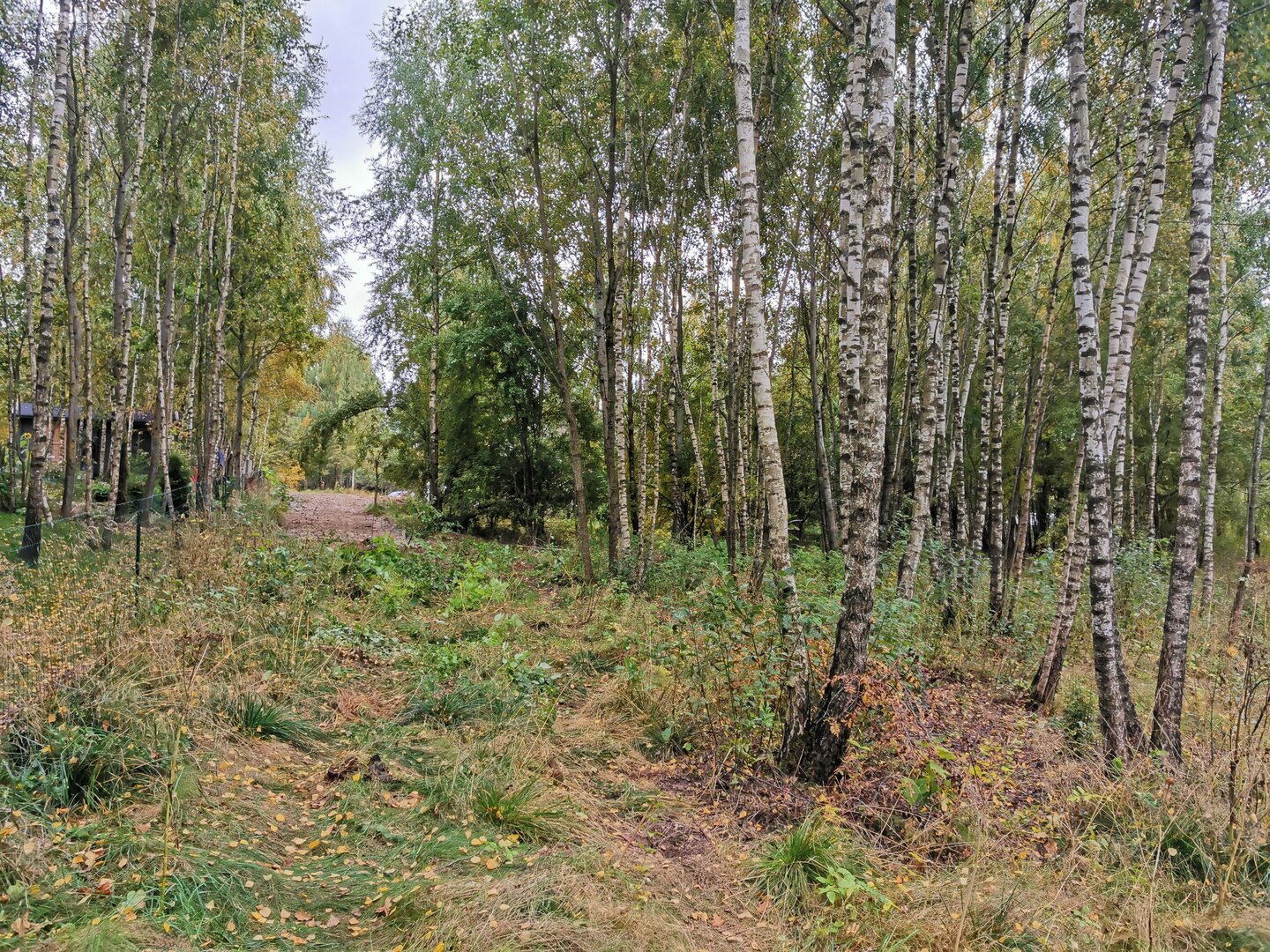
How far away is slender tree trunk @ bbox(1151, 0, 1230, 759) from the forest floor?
0.71 m

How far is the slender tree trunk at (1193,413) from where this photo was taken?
4551mm

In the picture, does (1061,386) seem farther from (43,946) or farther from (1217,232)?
(43,946)

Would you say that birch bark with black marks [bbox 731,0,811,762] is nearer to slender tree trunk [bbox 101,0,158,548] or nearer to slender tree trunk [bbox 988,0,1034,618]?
slender tree trunk [bbox 988,0,1034,618]

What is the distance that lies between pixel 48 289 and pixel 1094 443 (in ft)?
36.3

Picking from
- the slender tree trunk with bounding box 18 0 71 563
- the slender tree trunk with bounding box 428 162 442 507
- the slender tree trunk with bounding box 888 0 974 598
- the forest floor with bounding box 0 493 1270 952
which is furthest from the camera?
the slender tree trunk with bounding box 428 162 442 507

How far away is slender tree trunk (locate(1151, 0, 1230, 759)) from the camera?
455 centimetres

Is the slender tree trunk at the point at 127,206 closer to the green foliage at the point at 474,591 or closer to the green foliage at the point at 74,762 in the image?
the green foliage at the point at 474,591

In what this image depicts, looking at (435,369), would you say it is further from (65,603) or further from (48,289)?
(65,603)

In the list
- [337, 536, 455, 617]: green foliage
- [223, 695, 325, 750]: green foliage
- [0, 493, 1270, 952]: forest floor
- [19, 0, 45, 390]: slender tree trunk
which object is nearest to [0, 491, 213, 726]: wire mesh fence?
[0, 493, 1270, 952]: forest floor

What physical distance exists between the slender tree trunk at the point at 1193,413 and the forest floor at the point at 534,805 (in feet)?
2.32

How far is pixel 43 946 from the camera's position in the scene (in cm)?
222

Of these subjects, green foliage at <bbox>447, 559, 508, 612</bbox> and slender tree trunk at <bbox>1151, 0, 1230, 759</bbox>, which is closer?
slender tree trunk at <bbox>1151, 0, 1230, 759</bbox>

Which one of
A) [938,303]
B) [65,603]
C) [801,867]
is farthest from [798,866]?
[938,303]

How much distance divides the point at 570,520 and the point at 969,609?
11.1m
